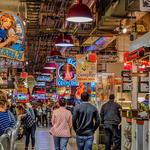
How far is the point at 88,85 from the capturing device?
20.9m

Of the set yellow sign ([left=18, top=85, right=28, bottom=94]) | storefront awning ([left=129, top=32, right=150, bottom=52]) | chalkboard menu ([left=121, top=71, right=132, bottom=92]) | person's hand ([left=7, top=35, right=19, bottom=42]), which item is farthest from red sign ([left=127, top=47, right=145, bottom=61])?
yellow sign ([left=18, top=85, right=28, bottom=94])

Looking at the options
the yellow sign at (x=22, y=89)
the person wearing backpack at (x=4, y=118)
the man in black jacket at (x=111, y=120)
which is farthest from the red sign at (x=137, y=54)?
the yellow sign at (x=22, y=89)

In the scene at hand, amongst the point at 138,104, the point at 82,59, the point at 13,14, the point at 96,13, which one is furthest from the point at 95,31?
the point at 13,14

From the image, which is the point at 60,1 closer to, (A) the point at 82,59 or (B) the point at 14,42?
(A) the point at 82,59

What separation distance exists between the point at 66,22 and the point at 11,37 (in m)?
11.2

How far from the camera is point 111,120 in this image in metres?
14.3

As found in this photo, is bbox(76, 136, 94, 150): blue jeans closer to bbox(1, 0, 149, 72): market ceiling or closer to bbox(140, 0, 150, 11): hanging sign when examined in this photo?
bbox(140, 0, 150, 11): hanging sign

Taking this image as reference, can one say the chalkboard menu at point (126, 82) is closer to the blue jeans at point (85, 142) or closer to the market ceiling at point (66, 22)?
the market ceiling at point (66, 22)

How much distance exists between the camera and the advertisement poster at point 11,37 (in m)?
9.49

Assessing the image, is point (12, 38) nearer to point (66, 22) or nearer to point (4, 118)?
point (4, 118)

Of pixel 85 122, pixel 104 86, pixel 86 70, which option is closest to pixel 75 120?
pixel 85 122

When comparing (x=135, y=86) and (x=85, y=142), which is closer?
(x=85, y=142)

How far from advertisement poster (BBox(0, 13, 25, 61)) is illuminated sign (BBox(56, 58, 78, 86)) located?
44.1ft

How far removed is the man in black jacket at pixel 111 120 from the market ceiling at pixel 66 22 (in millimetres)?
2529
